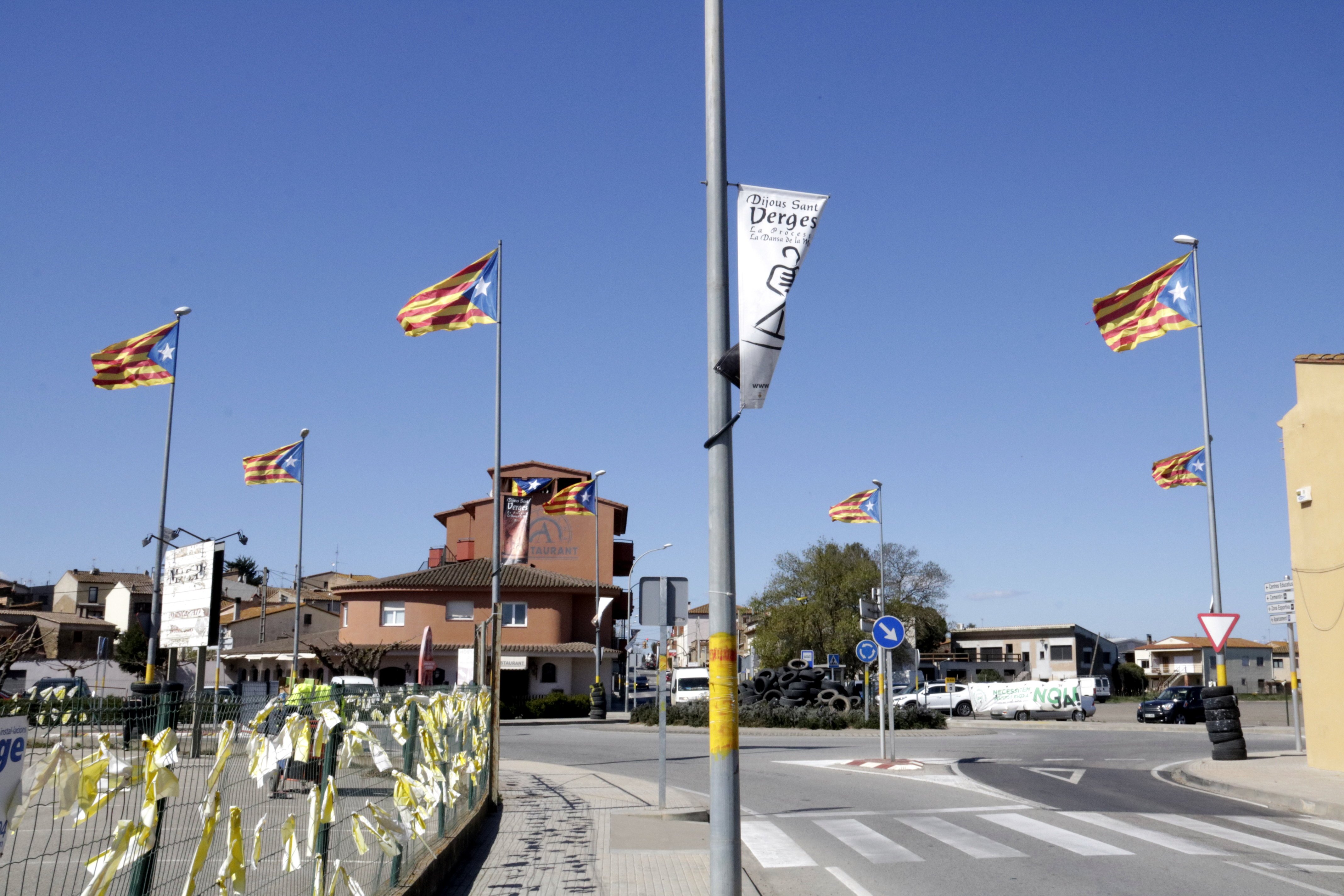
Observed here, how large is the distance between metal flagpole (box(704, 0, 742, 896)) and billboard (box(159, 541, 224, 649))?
45.5 ft

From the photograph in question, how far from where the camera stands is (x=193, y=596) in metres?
18.8

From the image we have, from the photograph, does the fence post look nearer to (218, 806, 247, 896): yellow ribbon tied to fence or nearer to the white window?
(218, 806, 247, 896): yellow ribbon tied to fence

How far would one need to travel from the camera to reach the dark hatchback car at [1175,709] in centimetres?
4475

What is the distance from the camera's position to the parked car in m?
51.8

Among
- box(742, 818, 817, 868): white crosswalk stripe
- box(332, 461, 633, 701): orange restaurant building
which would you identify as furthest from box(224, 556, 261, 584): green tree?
box(742, 818, 817, 868): white crosswalk stripe

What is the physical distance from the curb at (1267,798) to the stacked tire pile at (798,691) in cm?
1891

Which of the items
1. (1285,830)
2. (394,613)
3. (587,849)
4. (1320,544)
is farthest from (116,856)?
(394,613)

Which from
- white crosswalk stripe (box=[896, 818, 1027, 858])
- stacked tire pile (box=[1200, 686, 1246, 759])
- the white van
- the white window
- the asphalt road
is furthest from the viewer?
the white window

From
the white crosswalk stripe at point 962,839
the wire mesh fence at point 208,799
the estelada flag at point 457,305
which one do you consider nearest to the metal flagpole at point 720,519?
the wire mesh fence at point 208,799

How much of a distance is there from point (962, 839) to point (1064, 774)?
930 centimetres

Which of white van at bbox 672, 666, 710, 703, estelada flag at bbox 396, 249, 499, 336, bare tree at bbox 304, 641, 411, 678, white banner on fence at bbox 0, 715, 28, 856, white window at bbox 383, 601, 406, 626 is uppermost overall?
estelada flag at bbox 396, 249, 499, 336

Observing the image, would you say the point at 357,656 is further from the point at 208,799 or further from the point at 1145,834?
the point at 208,799

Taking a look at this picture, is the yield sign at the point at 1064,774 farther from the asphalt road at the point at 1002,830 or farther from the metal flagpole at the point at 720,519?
the metal flagpole at the point at 720,519

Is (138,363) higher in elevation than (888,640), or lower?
higher
